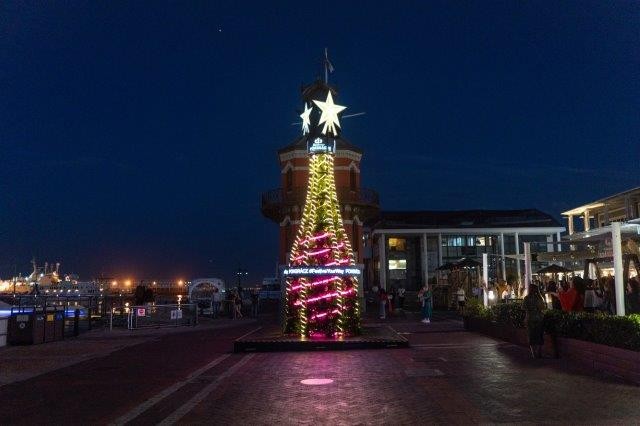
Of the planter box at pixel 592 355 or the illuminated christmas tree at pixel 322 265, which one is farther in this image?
the illuminated christmas tree at pixel 322 265

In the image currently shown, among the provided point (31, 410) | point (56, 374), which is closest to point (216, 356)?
point (56, 374)

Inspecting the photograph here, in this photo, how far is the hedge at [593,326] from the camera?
9.80 metres

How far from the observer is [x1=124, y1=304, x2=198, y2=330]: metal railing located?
22.8 meters

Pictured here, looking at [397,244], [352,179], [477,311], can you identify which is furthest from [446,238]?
[477,311]

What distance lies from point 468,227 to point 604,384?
3548 cm

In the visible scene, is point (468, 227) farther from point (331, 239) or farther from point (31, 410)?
point (31, 410)

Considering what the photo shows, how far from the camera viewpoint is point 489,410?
7.69 metres

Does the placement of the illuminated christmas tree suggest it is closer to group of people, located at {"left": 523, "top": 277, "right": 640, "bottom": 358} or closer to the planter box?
the planter box

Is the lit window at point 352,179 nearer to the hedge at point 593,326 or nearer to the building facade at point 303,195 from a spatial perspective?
the building facade at point 303,195

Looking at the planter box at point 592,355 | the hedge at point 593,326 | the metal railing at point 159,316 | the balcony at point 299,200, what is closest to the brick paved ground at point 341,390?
the planter box at point 592,355

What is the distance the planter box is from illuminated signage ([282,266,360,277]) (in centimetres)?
445

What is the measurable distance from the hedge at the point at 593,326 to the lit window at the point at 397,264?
106 ft

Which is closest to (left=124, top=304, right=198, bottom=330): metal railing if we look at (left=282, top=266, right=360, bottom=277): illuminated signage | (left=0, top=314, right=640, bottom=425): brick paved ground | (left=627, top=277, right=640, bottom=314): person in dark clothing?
(left=0, top=314, right=640, bottom=425): brick paved ground

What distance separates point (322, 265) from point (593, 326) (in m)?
6.92
